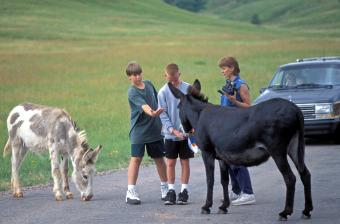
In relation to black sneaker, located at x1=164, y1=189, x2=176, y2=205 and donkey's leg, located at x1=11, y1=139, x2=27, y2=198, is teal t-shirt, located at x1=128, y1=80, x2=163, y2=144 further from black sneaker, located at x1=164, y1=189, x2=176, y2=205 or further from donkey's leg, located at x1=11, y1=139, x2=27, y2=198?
donkey's leg, located at x1=11, y1=139, x2=27, y2=198

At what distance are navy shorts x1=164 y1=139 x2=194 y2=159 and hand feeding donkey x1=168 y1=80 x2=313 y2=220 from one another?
2.52ft

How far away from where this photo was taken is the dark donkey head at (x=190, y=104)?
1107cm

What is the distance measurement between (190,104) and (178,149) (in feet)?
2.73

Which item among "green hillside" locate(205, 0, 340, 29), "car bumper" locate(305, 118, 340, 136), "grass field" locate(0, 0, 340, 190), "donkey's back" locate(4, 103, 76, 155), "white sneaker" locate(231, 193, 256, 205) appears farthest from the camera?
→ "green hillside" locate(205, 0, 340, 29)

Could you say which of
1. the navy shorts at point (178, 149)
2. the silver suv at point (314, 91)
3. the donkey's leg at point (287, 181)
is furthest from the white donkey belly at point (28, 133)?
the silver suv at point (314, 91)

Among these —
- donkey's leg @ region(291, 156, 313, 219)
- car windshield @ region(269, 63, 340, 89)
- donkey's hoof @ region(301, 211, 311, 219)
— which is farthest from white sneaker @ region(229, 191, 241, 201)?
car windshield @ region(269, 63, 340, 89)

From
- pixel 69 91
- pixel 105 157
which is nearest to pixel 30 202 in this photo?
pixel 105 157

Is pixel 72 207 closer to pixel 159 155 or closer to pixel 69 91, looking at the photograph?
pixel 159 155

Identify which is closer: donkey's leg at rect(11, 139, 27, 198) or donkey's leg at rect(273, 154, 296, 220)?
donkey's leg at rect(273, 154, 296, 220)

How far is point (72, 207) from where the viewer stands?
11469mm

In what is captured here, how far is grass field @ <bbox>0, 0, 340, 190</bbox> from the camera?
2536 centimetres

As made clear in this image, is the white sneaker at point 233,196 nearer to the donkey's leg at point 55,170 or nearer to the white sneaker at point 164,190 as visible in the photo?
the white sneaker at point 164,190

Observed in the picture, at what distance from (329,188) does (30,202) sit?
12.9 feet

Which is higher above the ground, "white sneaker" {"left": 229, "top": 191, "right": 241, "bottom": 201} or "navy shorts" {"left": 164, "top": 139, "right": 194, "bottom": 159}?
"navy shorts" {"left": 164, "top": 139, "right": 194, "bottom": 159}
